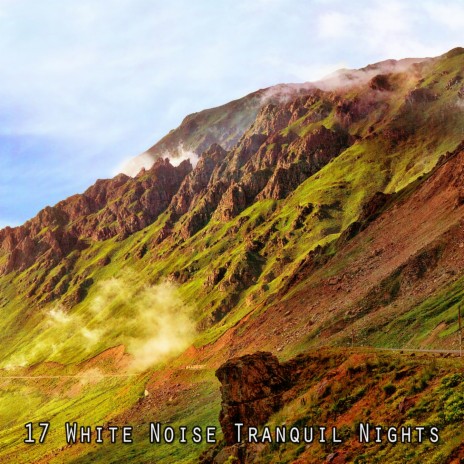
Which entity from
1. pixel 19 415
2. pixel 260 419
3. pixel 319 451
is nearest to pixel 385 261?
pixel 260 419

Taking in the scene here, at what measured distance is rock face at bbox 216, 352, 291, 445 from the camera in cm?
3481

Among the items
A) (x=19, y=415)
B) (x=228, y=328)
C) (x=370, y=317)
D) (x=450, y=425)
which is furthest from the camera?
(x=19, y=415)

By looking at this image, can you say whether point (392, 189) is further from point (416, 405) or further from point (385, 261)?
point (416, 405)

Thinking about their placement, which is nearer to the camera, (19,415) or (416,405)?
(416,405)

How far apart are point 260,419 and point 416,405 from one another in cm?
1269

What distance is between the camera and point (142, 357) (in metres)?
168

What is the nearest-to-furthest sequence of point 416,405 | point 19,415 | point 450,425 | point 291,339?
1. point 450,425
2. point 416,405
3. point 291,339
4. point 19,415

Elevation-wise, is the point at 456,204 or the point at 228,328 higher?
the point at 456,204

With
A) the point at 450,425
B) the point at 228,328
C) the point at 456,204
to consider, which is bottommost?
the point at 228,328

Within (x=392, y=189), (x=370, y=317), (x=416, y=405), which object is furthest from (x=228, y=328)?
(x=416, y=405)

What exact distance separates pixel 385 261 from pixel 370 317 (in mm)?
23171

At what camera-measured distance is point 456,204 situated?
323 ft

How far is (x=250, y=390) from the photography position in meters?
35.7

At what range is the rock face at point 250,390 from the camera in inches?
1371
